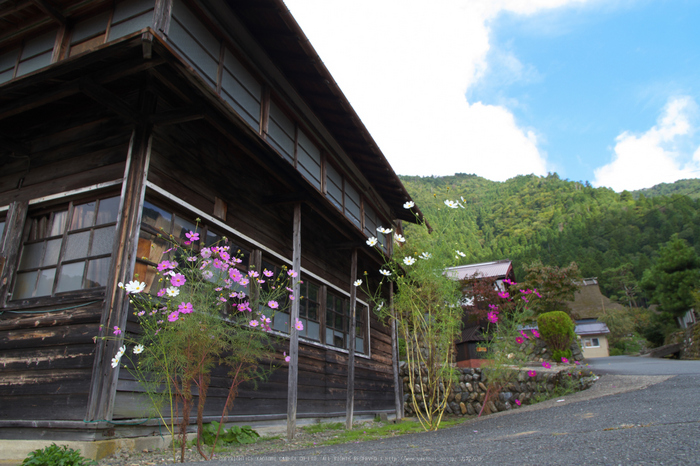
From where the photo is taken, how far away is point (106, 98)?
402 cm

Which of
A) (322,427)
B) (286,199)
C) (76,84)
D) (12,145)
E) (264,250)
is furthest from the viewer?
(322,427)

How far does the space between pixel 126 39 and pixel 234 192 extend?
2723 mm

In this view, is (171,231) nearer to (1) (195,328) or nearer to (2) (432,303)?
(1) (195,328)

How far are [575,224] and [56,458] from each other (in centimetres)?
6870

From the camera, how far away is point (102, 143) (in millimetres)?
Answer: 4711

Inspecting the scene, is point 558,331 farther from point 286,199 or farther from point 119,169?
point 119,169

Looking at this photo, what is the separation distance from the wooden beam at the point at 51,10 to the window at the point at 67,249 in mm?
2020

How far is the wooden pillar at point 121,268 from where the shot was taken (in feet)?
11.9

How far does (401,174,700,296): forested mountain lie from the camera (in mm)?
49188

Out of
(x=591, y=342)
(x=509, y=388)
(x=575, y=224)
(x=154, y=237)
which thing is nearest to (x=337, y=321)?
(x=154, y=237)

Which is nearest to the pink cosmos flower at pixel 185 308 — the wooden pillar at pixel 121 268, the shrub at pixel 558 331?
the wooden pillar at pixel 121 268

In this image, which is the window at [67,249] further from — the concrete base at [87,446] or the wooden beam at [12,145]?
the concrete base at [87,446]

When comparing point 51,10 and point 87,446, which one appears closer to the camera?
point 87,446

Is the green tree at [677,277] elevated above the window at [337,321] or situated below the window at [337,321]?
above
